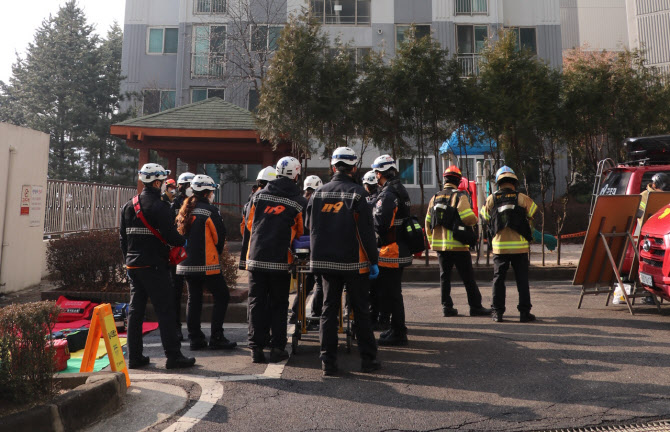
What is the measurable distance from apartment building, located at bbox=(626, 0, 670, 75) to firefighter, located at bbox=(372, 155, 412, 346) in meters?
31.3

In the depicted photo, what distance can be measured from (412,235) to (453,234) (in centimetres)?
157

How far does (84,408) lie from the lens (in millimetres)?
4148

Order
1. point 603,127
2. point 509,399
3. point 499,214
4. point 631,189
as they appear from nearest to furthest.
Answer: point 509,399 → point 499,214 → point 631,189 → point 603,127

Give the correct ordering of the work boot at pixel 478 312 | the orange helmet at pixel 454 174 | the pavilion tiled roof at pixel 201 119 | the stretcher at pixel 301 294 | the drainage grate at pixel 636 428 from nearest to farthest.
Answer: the drainage grate at pixel 636 428 < the stretcher at pixel 301 294 < the orange helmet at pixel 454 174 < the work boot at pixel 478 312 < the pavilion tiled roof at pixel 201 119

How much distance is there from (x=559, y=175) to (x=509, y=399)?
24.5m

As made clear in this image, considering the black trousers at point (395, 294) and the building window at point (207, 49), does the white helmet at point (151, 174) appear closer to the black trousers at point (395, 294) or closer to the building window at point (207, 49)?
the black trousers at point (395, 294)

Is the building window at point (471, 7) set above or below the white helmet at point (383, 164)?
above

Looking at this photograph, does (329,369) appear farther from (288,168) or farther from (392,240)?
(288,168)

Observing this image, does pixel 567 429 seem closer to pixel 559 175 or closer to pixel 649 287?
pixel 649 287

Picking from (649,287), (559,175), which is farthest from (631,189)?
(559,175)

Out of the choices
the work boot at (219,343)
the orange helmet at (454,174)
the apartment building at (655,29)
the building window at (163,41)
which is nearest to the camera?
the work boot at (219,343)

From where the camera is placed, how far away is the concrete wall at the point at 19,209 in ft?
32.3

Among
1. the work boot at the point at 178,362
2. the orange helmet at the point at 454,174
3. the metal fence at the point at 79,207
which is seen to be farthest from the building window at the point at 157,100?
the work boot at the point at 178,362

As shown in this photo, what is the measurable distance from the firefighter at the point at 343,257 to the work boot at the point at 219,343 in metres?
1.66
